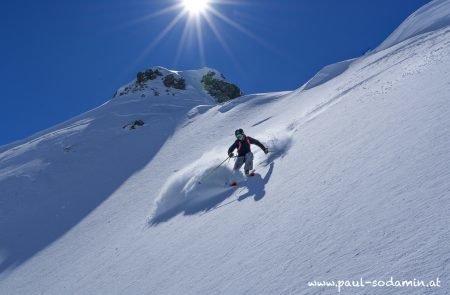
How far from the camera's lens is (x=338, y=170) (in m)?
7.00

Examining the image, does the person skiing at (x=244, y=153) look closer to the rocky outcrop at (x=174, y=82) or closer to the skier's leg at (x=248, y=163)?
the skier's leg at (x=248, y=163)

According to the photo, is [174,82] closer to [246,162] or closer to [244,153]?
[244,153]

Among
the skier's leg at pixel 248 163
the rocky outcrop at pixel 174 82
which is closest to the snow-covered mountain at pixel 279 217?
the skier's leg at pixel 248 163

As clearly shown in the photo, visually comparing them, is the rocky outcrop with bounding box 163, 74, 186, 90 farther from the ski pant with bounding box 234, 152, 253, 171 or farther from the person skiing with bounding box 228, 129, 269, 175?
the ski pant with bounding box 234, 152, 253, 171

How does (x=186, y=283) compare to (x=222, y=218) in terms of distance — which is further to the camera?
(x=222, y=218)

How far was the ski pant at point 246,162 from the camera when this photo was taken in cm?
1105

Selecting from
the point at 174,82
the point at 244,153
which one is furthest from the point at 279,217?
the point at 174,82

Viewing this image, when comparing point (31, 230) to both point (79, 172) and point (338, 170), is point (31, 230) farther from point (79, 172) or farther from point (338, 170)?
point (338, 170)

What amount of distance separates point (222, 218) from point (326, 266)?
4.11 meters

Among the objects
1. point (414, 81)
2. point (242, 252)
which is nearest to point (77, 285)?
point (242, 252)

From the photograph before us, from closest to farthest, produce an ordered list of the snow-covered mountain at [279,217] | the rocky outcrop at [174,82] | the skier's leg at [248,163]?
the snow-covered mountain at [279,217]
the skier's leg at [248,163]
the rocky outcrop at [174,82]

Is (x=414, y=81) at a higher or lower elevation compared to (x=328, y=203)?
higher

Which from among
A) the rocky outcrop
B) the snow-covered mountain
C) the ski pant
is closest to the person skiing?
the ski pant

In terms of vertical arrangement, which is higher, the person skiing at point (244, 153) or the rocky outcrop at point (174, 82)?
the rocky outcrop at point (174, 82)
